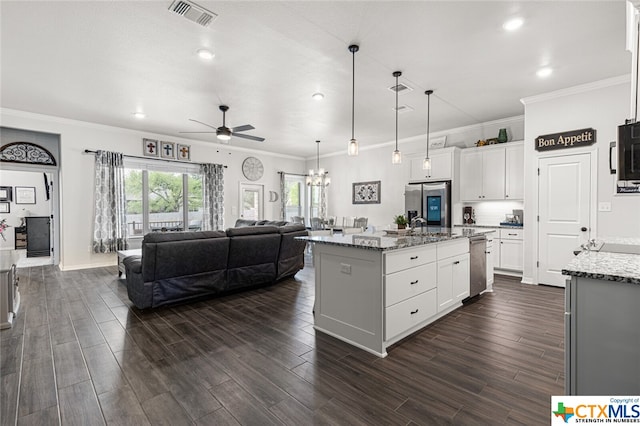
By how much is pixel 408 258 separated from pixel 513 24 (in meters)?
2.38

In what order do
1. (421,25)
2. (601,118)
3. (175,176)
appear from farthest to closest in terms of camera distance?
1. (175,176)
2. (601,118)
3. (421,25)

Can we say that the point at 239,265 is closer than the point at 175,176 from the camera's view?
Yes

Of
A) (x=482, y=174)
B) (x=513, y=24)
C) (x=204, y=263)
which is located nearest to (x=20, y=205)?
(x=204, y=263)

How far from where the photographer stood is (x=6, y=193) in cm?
786

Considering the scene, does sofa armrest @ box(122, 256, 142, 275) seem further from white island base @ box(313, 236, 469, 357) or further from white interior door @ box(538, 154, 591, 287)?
white interior door @ box(538, 154, 591, 287)

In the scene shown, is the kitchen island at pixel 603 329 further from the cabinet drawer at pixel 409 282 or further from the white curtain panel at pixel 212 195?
the white curtain panel at pixel 212 195

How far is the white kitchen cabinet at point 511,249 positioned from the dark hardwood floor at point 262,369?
5.28 ft

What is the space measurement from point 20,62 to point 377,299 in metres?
4.79

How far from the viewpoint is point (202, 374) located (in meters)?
2.20

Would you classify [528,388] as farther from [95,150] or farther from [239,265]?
[95,150]

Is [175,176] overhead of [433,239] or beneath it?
overhead

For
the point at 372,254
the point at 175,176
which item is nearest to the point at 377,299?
the point at 372,254

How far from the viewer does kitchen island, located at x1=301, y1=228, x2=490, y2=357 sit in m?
2.47

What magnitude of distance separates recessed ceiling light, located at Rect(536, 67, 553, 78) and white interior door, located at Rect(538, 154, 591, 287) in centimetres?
129
